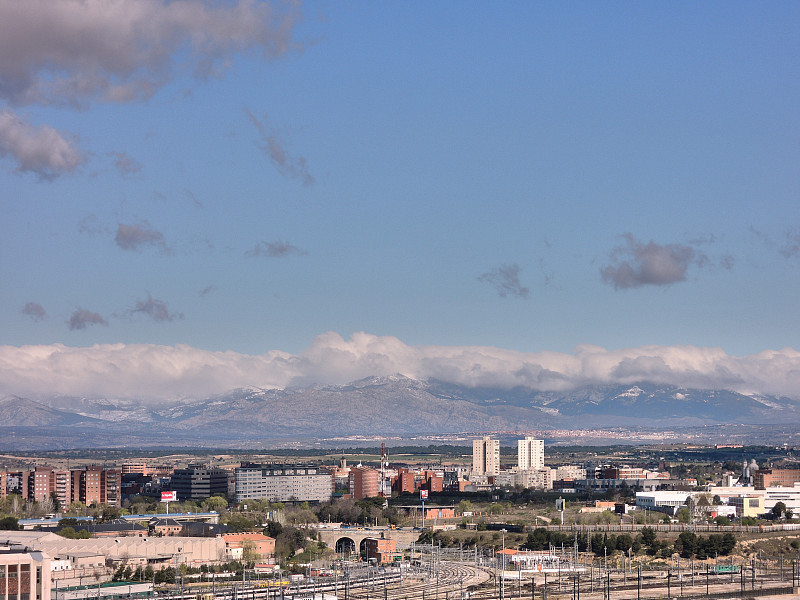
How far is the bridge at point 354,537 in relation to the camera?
119 m

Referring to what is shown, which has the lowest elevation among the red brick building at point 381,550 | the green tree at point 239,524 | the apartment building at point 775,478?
the red brick building at point 381,550

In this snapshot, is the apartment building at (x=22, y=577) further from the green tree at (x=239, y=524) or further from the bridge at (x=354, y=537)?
the bridge at (x=354, y=537)

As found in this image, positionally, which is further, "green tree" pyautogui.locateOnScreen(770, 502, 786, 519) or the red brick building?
"green tree" pyautogui.locateOnScreen(770, 502, 786, 519)

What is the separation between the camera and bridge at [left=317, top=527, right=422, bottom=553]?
119m

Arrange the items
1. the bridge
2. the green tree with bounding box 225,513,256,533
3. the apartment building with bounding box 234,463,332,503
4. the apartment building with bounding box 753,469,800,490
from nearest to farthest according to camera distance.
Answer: the bridge → the green tree with bounding box 225,513,256,533 → the apartment building with bounding box 753,469,800,490 → the apartment building with bounding box 234,463,332,503

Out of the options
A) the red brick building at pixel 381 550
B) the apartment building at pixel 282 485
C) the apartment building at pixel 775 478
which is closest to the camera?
the red brick building at pixel 381 550

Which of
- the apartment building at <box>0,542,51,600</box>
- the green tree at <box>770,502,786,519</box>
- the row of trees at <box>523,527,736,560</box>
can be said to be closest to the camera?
the apartment building at <box>0,542,51,600</box>

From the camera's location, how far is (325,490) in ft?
604

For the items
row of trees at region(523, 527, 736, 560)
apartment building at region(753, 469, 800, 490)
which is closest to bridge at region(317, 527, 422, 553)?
row of trees at region(523, 527, 736, 560)

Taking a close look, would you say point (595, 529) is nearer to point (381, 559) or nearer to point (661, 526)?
point (661, 526)

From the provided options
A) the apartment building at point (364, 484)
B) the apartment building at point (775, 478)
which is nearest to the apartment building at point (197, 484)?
the apartment building at point (364, 484)

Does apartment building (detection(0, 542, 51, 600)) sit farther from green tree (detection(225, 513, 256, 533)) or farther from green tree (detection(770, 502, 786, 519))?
green tree (detection(770, 502, 786, 519))

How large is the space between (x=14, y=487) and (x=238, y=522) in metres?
69.0

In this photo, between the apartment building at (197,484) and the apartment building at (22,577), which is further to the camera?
the apartment building at (197,484)
